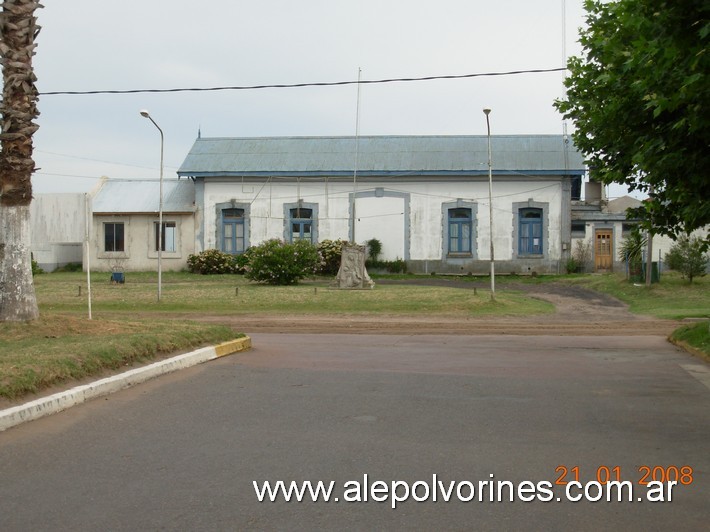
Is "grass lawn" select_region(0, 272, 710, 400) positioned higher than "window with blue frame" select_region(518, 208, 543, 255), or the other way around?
"window with blue frame" select_region(518, 208, 543, 255)

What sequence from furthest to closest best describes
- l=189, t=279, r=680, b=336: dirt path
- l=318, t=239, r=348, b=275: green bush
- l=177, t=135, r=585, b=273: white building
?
l=177, t=135, r=585, b=273: white building → l=318, t=239, r=348, b=275: green bush → l=189, t=279, r=680, b=336: dirt path

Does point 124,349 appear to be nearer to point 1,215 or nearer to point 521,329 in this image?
point 1,215

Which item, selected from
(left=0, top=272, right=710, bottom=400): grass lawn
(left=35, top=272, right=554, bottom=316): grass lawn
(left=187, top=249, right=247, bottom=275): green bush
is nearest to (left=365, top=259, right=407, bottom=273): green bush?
(left=0, top=272, right=710, bottom=400): grass lawn

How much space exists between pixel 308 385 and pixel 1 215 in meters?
5.35

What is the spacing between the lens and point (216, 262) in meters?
41.6

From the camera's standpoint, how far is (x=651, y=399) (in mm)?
9148

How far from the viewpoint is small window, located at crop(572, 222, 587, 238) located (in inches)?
1655

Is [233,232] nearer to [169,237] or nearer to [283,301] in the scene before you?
[169,237]

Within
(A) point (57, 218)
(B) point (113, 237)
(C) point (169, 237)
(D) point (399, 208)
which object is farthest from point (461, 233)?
(A) point (57, 218)

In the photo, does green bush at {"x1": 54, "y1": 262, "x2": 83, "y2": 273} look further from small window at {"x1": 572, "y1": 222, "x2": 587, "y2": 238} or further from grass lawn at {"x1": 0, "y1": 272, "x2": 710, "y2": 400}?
small window at {"x1": 572, "y1": 222, "x2": 587, "y2": 238}

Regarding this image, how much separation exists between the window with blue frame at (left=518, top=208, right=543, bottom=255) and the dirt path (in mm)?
13379

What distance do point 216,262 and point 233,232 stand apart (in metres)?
2.27

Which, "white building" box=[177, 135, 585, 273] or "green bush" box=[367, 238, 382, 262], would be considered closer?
"white building" box=[177, 135, 585, 273]

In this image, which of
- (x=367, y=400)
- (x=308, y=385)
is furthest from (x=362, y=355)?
(x=367, y=400)
